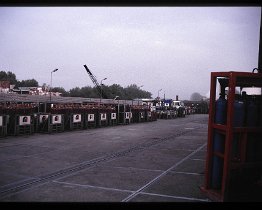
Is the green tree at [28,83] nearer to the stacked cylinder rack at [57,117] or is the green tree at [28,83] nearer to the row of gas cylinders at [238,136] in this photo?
the stacked cylinder rack at [57,117]

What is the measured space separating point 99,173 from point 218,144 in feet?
11.2

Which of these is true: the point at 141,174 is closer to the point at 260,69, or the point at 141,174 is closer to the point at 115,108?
the point at 260,69

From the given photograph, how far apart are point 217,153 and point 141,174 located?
2.57m

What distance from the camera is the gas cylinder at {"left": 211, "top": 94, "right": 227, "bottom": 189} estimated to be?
19.5 feet

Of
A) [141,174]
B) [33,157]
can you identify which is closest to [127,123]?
[33,157]

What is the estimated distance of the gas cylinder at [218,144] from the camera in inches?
233

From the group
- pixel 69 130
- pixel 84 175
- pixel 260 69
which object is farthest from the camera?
pixel 69 130

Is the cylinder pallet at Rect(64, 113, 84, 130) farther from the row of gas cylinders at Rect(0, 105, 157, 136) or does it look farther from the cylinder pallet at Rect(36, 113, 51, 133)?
the cylinder pallet at Rect(36, 113, 51, 133)

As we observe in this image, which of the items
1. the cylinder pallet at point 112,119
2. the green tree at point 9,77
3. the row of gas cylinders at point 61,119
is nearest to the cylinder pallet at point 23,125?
the row of gas cylinders at point 61,119

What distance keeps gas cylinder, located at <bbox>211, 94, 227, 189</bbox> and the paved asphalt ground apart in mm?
470

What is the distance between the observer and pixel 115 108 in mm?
25500

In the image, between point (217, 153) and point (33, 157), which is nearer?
point (217, 153)

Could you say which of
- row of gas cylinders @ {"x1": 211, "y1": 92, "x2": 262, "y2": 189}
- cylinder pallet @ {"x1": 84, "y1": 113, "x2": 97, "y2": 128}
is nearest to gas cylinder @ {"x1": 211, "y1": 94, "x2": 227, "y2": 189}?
row of gas cylinders @ {"x1": 211, "y1": 92, "x2": 262, "y2": 189}

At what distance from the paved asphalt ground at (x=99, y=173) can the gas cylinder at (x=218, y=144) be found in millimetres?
470
